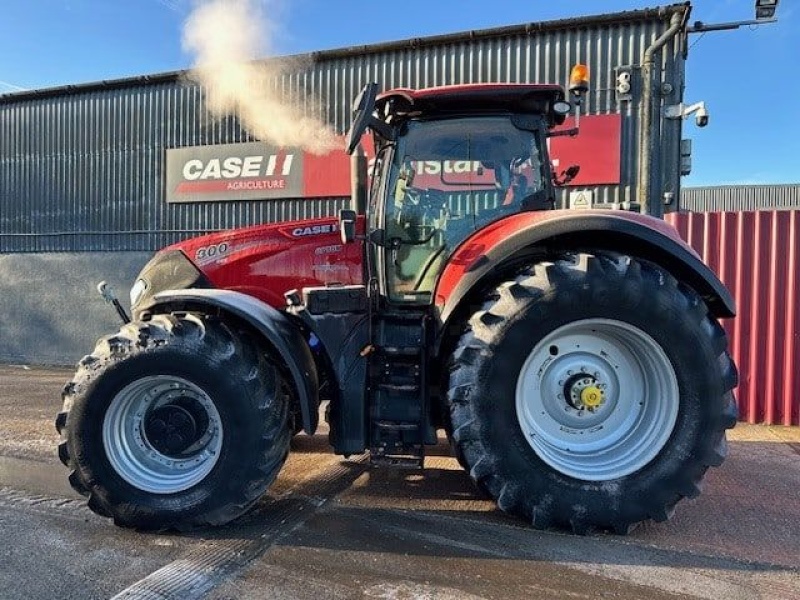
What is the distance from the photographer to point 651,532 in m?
3.31

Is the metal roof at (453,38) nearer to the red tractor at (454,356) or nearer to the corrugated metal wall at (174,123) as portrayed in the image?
the corrugated metal wall at (174,123)

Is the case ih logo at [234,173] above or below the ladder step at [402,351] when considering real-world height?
above

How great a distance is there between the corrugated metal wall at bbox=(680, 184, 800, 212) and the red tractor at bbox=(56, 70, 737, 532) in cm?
3513

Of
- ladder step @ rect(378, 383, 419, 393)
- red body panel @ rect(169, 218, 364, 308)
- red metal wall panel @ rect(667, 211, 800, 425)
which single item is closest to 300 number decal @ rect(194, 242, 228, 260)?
red body panel @ rect(169, 218, 364, 308)

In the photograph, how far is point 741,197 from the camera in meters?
37.4

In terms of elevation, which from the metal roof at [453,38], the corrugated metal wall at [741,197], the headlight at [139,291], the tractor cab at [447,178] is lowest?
the headlight at [139,291]

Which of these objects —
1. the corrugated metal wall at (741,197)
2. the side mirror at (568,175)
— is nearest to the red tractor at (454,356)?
the side mirror at (568,175)

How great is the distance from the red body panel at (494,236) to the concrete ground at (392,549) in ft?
4.43

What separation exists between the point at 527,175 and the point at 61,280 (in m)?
10.4

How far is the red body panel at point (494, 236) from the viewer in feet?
10.6

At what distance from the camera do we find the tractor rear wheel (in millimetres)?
3084

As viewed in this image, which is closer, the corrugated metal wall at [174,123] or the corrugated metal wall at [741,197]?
the corrugated metal wall at [174,123]

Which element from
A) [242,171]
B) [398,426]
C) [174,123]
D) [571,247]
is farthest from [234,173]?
[571,247]

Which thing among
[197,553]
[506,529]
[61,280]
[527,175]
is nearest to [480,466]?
[506,529]
